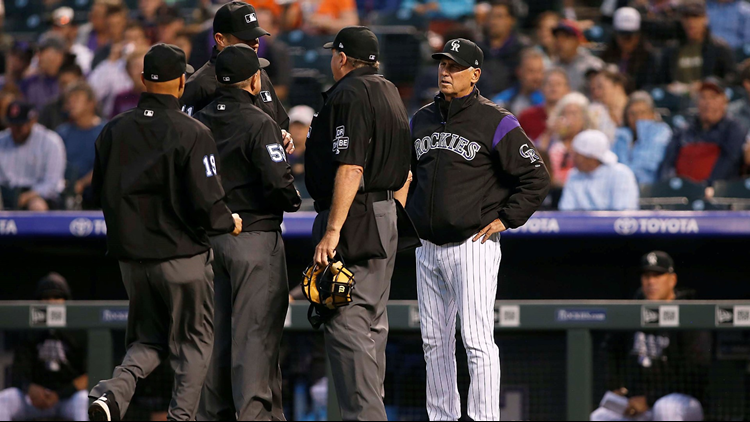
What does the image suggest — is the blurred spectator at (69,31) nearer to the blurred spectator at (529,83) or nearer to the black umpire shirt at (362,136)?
the blurred spectator at (529,83)

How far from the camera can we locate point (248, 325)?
13.7 ft

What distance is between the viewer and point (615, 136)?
26.8 ft

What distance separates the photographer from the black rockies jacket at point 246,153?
4.16 m

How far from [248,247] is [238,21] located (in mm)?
997

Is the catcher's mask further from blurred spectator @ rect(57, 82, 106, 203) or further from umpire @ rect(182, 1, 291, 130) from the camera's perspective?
blurred spectator @ rect(57, 82, 106, 203)

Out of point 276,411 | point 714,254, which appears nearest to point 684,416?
point 714,254

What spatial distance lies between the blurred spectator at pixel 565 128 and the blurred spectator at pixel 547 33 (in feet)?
5.37

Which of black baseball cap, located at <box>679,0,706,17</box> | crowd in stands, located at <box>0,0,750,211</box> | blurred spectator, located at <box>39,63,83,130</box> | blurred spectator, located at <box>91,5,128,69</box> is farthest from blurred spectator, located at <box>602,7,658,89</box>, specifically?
blurred spectator, located at <box>39,63,83,130</box>

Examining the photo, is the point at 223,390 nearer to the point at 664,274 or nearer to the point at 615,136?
the point at 664,274

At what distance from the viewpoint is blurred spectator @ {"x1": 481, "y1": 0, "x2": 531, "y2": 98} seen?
916 cm

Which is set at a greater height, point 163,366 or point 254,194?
point 254,194

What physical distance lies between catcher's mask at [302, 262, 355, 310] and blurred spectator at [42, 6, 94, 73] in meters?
7.43

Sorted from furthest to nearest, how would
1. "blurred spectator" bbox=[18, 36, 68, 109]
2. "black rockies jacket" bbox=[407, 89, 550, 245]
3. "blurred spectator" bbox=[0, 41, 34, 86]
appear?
"blurred spectator" bbox=[0, 41, 34, 86] → "blurred spectator" bbox=[18, 36, 68, 109] → "black rockies jacket" bbox=[407, 89, 550, 245]

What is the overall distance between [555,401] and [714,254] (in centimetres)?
161
